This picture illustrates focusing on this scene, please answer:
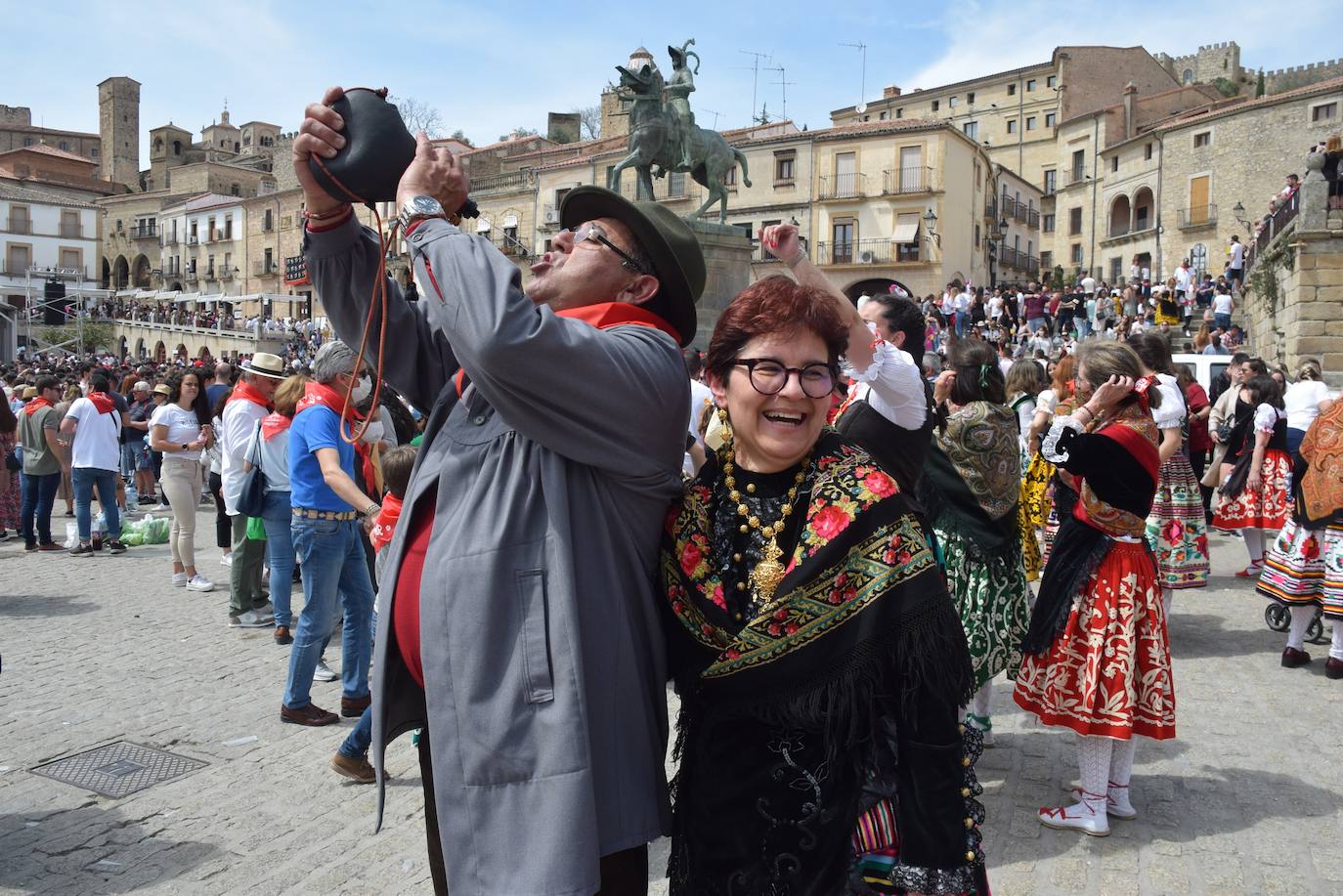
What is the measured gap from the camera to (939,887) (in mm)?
1853

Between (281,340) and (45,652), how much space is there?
4197 centimetres

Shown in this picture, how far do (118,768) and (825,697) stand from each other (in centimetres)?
428

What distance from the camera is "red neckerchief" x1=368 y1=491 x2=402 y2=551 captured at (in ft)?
14.1

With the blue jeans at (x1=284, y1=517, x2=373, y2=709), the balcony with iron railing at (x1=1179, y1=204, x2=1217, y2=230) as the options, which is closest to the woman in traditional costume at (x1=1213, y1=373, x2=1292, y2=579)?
the blue jeans at (x1=284, y1=517, x2=373, y2=709)

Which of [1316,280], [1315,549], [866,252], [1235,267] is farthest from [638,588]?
[866,252]

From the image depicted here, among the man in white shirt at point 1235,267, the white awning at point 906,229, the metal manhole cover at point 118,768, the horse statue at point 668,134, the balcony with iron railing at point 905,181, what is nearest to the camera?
the metal manhole cover at point 118,768

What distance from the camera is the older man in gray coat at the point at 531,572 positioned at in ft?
5.89

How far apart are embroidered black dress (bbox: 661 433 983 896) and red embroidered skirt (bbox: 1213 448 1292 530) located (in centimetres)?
848

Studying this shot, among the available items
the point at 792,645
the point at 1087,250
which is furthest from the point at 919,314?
the point at 1087,250

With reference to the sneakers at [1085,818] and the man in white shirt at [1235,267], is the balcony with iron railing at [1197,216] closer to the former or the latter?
the man in white shirt at [1235,267]

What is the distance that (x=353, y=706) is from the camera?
552cm

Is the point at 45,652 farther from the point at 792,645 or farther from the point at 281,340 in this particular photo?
the point at 281,340

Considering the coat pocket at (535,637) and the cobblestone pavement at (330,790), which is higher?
the coat pocket at (535,637)

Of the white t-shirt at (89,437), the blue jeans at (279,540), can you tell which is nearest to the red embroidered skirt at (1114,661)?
the blue jeans at (279,540)
